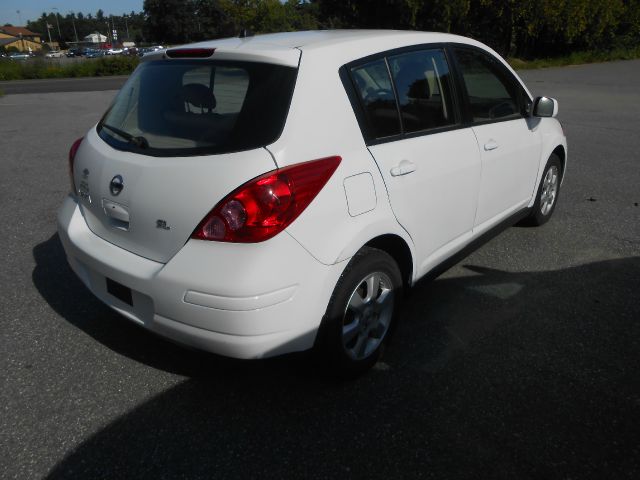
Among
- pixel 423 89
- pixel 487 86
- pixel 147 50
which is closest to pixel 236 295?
pixel 423 89

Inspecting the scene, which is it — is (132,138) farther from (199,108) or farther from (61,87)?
(61,87)

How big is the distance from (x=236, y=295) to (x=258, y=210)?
351 mm

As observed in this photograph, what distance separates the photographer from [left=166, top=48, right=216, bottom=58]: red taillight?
8.97 feet

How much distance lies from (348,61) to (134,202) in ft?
3.96

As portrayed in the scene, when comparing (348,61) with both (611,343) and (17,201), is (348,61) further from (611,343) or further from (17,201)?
(17,201)

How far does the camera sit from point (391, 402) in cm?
267

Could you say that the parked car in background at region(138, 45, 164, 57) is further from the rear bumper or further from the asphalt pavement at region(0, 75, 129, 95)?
the asphalt pavement at region(0, 75, 129, 95)

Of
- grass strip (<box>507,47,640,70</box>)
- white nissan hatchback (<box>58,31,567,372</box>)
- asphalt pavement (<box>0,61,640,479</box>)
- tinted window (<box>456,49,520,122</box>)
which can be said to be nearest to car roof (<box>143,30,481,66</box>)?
white nissan hatchback (<box>58,31,567,372</box>)

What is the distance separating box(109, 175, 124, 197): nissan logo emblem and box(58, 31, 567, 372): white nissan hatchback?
10 millimetres

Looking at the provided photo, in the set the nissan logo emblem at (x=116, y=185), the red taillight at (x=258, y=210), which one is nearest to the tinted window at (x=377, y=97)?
the red taillight at (x=258, y=210)

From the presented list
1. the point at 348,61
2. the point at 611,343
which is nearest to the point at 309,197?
the point at 348,61

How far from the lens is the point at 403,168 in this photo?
2.78 metres

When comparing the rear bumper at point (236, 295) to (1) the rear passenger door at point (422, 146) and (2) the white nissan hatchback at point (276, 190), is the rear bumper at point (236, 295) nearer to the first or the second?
(2) the white nissan hatchback at point (276, 190)

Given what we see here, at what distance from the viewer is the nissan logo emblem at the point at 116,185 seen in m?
2.56
